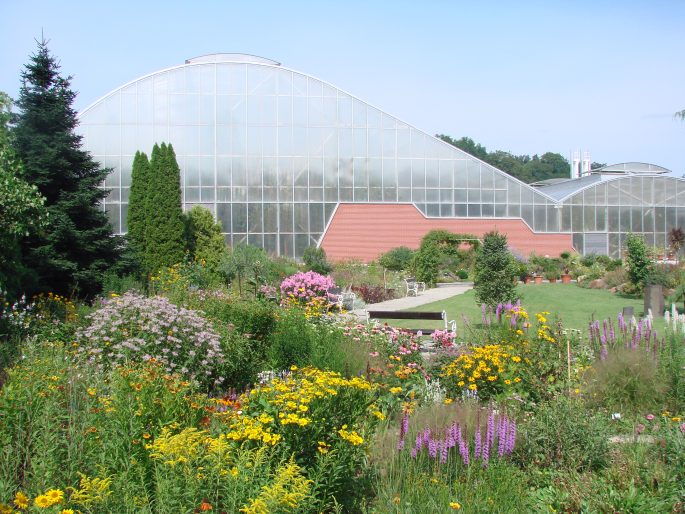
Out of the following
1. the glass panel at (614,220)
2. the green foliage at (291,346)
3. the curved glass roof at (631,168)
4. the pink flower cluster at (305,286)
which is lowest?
the green foliage at (291,346)

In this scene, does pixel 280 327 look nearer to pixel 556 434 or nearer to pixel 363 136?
pixel 556 434

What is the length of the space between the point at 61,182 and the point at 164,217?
640 centimetres

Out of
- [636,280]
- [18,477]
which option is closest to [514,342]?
[18,477]

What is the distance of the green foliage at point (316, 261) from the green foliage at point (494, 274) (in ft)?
31.2

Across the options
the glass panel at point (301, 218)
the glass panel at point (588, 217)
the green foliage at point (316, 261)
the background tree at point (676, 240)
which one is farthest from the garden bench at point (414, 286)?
the background tree at point (676, 240)

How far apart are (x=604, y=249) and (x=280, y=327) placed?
2698cm

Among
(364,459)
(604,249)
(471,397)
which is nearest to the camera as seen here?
(364,459)

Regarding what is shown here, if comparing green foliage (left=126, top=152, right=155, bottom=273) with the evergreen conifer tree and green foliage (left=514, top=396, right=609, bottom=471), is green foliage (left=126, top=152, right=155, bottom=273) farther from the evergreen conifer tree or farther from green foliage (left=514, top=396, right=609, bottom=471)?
green foliage (left=514, top=396, right=609, bottom=471)

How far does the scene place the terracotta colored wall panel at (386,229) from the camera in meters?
29.6

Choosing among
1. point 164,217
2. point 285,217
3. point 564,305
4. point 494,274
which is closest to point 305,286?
point 494,274

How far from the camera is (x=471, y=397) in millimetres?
5922

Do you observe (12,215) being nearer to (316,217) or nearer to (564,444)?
(564,444)

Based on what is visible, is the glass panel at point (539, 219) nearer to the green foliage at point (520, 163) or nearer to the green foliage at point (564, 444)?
the green foliage at point (564, 444)

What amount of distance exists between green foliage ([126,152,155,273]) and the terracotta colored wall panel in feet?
32.0
